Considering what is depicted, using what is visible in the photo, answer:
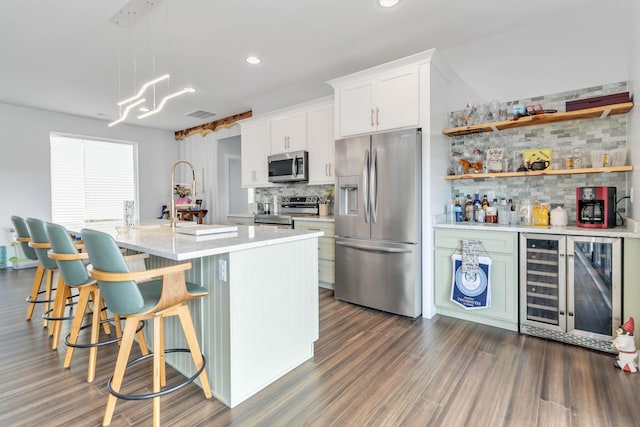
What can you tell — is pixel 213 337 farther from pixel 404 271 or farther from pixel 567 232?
pixel 567 232

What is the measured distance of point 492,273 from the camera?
283cm

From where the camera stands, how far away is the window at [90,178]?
5.81 m

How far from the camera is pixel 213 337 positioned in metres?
1.84

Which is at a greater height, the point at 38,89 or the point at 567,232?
the point at 38,89

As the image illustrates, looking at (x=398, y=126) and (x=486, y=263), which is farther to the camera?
(x=398, y=126)

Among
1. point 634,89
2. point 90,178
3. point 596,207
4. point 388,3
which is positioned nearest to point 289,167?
point 388,3

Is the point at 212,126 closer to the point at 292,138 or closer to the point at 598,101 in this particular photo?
the point at 292,138

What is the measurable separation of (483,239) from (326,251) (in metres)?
1.81

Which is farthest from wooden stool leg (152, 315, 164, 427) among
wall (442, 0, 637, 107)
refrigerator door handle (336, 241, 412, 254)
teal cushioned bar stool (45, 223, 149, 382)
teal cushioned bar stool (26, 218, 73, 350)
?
wall (442, 0, 637, 107)

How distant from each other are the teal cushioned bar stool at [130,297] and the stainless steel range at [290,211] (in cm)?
272

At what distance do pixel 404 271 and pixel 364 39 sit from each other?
2.40 meters

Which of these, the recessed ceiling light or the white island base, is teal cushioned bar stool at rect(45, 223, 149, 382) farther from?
the recessed ceiling light

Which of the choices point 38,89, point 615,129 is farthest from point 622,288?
point 38,89

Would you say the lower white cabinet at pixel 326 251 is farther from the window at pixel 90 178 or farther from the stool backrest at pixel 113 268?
the window at pixel 90 178
